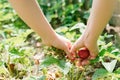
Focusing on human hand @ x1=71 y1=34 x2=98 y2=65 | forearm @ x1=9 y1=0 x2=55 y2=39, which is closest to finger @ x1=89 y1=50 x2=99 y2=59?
human hand @ x1=71 y1=34 x2=98 y2=65

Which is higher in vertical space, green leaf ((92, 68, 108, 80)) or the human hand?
the human hand

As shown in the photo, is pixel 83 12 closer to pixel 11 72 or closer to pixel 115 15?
pixel 115 15

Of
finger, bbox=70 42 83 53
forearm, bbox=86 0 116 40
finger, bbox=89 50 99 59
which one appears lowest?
finger, bbox=89 50 99 59

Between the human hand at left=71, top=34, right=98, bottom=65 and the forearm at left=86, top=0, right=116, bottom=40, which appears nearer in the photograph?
the forearm at left=86, top=0, right=116, bottom=40

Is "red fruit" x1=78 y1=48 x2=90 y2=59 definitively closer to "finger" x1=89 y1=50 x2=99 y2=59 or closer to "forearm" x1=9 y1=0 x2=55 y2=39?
"finger" x1=89 y1=50 x2=99 y2=59

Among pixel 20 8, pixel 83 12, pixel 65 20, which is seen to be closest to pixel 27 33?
pixel 65 20

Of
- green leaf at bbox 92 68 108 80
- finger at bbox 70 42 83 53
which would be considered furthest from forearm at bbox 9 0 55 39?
green leaf at bbox 92 68 108 80

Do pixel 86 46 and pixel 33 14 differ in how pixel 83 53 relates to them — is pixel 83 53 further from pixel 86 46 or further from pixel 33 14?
pixel 33 14
